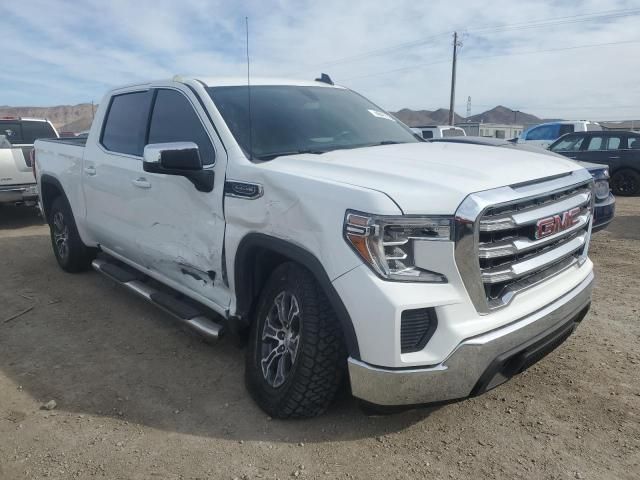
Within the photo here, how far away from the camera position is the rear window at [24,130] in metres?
10.3

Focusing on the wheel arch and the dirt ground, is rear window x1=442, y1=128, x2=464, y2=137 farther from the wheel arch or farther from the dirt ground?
the dirt ground

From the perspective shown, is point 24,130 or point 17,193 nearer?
point 17,193

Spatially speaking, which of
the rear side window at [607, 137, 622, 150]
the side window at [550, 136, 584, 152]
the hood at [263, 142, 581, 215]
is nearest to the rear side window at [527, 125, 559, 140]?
the side window at [550, 136, 584, 152]

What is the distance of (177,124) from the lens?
12.5 feet

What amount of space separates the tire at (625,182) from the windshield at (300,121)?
10.3 metres

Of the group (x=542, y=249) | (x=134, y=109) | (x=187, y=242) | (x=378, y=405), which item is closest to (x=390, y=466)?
(x=378, y=405)

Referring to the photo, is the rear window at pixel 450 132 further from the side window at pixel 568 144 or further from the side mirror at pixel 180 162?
the side mirror at pixel 180 162

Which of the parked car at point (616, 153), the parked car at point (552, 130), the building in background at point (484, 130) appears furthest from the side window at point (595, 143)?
the building in background at point (484, 130)

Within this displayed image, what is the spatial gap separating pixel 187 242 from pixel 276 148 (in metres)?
0.86

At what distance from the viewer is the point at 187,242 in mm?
3586

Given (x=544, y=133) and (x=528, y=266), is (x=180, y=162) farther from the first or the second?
(x=544, y=133)

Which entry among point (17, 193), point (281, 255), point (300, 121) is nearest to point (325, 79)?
point (300, 121)

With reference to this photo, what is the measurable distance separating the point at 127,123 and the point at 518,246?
334 cm

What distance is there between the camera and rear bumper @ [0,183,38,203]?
858cm
